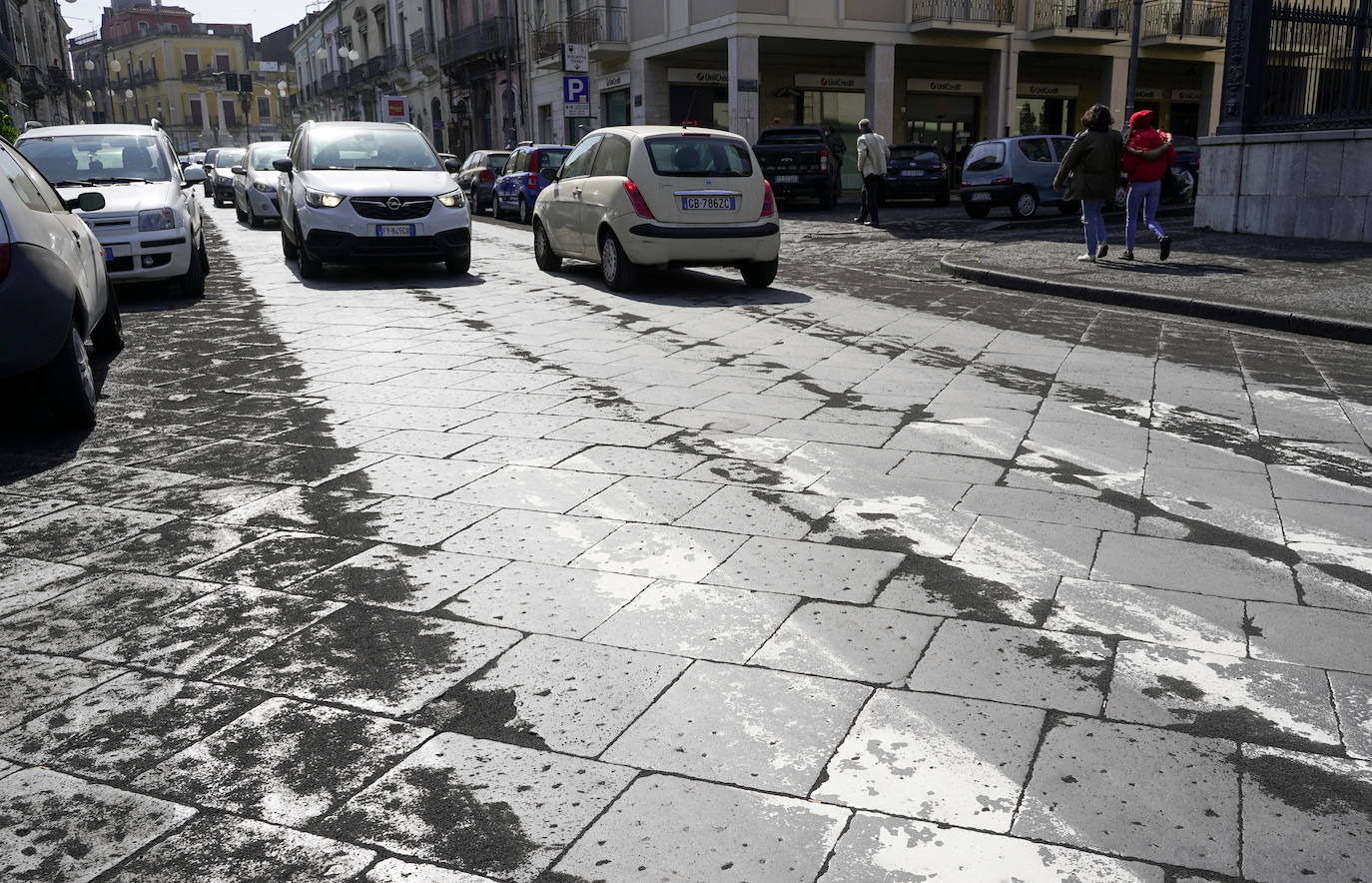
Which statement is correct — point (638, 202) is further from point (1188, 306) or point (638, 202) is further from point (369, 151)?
point (1188, 306)

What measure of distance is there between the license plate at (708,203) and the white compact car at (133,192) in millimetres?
4851

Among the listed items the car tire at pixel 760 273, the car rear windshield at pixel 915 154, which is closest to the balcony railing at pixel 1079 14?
the car rear windshield at pixel 915 154

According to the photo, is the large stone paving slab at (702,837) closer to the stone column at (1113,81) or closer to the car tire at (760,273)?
the car tire at (760,273)

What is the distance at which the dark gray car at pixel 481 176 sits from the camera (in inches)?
1001

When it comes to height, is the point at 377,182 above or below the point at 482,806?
above

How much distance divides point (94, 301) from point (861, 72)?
3220 cm

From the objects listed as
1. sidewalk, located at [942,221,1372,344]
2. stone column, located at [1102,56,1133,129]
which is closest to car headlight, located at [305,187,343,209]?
sidewalk, located at [942,221,1372,344]

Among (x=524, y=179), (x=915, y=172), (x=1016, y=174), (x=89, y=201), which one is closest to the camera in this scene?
(x=89, y=201)

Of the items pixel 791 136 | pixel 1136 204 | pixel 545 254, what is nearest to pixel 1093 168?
pixel 1136 204

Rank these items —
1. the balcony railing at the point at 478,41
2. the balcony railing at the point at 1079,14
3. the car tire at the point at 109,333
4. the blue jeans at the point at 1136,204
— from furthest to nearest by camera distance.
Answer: the balcony railing at the point at 478,41
the balcony railing at the point at 1079,14
the blue jeans at the point at 1136,204
the car tire at the point at 109,333

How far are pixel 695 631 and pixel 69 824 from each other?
1.67 metres

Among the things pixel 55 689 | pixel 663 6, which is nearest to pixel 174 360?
pixel 55 689

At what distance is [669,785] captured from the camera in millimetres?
2529

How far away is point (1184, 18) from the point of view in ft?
114
